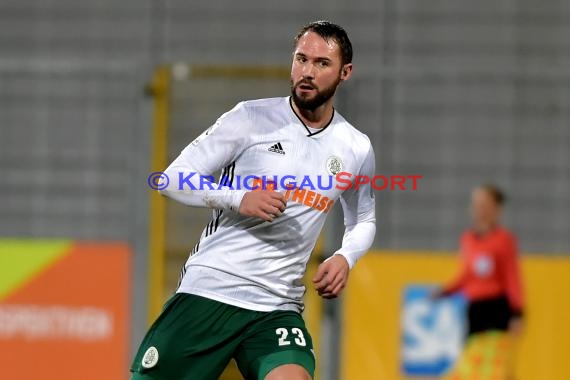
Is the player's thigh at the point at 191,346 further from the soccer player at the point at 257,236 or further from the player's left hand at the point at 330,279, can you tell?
the player's left hand at the point at 330,279

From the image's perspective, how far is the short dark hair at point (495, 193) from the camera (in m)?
7.86

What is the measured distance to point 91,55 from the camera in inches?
382

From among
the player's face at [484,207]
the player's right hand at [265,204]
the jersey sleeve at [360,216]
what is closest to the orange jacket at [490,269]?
the player's face at [484,207]

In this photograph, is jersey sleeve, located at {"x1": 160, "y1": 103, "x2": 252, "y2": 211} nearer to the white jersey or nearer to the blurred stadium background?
the white jersey

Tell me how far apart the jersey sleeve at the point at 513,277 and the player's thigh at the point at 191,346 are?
376cm

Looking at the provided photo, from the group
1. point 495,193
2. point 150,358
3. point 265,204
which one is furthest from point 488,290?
point 265,204

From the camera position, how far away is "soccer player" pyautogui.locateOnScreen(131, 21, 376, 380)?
4410 mm

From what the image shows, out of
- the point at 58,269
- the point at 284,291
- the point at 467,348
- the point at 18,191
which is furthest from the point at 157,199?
the point at 284,291

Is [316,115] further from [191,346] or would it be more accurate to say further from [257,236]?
[191,346]

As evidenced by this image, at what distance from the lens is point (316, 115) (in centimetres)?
459

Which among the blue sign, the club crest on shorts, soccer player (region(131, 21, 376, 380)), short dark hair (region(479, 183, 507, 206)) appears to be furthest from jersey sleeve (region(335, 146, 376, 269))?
short dark hair (region(479, 183, 507, 206))

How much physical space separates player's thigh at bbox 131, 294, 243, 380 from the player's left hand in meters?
0.42

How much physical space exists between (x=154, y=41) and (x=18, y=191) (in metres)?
1.86

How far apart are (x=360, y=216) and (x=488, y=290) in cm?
367
